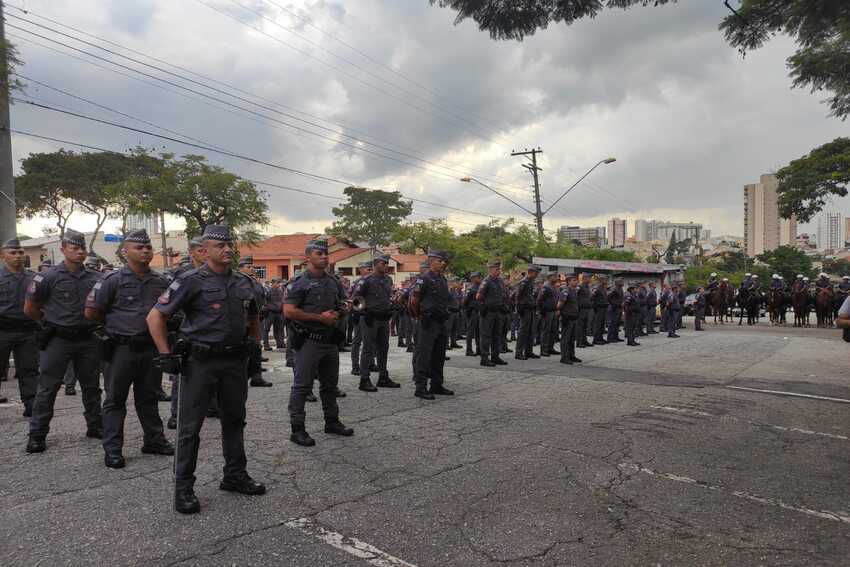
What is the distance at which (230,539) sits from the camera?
11.2 ft

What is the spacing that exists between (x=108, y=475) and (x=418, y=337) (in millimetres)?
4306

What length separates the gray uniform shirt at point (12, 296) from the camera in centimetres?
659

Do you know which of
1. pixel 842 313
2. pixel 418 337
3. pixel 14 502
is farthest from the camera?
pixel 418 337

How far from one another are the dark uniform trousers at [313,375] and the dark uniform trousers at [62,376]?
1914 millimetres

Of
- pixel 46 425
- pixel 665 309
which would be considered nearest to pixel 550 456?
pixel 46 425

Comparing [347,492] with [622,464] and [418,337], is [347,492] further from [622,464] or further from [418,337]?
[418,337]

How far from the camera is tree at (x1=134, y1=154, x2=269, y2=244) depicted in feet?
107

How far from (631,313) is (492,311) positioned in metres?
7.21

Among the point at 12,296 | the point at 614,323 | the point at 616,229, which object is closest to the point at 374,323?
the point at 12,296

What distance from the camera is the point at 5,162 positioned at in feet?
42.2

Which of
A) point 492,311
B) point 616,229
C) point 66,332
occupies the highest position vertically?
point 616,229

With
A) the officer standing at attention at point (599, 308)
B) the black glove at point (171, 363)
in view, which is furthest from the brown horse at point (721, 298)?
the black glove at point (171, 363)

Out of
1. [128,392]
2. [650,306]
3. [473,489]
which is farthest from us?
[650,306]

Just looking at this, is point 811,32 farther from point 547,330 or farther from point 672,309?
point 672,309
